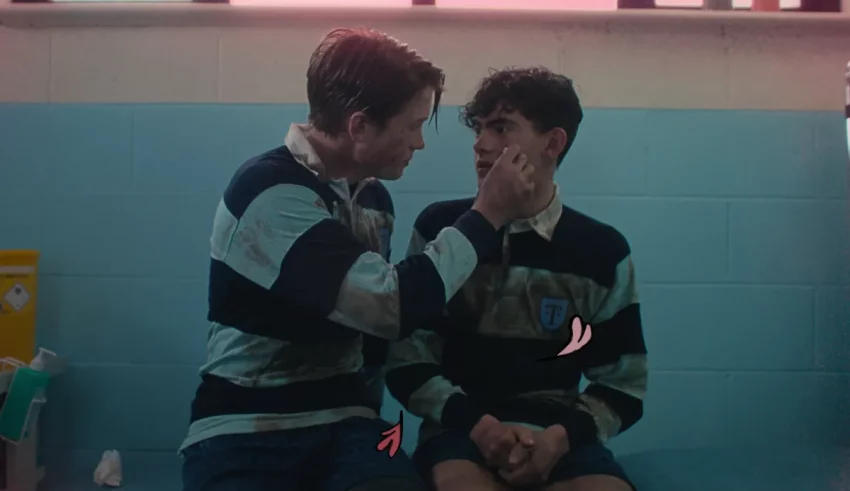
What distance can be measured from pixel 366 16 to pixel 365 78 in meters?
0.33

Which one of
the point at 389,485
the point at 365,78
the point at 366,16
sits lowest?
the point at 389,485

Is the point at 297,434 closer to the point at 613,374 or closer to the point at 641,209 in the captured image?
the point at 613,374

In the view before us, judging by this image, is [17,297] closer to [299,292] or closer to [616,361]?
[299,292]

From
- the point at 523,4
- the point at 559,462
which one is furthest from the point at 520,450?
the point at 523,4

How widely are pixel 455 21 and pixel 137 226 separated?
21.2 inches

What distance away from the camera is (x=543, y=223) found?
0.80 metres

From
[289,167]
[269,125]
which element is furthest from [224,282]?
[269,125]

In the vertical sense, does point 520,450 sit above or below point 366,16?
below

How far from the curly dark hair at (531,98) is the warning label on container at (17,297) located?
67cm

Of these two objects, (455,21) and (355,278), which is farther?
(455,21)

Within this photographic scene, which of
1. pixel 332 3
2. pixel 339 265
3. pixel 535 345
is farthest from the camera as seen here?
pixel 332 3

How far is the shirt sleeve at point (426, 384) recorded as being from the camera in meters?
0.76

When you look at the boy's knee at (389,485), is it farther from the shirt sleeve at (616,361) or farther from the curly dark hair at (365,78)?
the curly dark hair at (365,78)

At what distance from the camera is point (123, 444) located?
1.00 m
